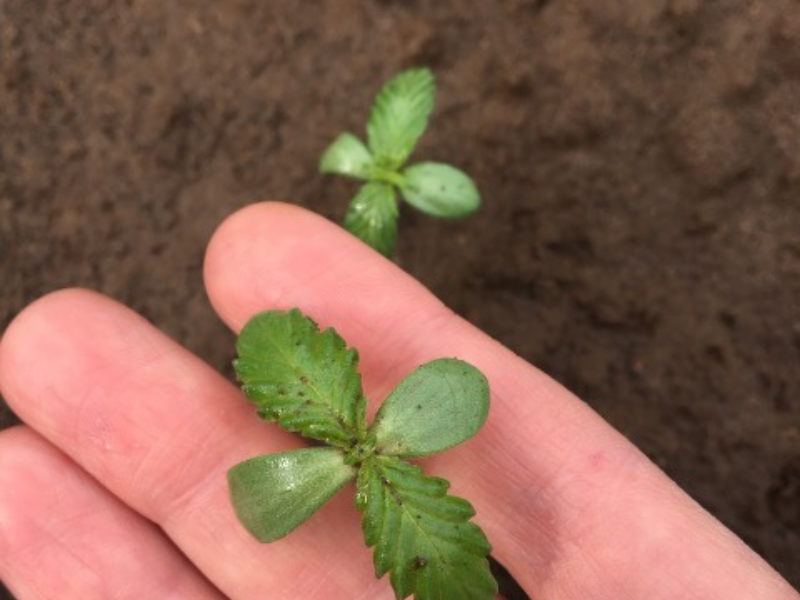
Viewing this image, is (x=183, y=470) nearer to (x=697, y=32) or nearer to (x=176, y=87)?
(x=176, y=87)

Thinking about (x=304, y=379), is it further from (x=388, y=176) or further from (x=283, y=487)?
(x=388, y=176)

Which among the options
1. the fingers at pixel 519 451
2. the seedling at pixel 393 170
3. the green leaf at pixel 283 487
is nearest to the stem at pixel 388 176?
the seedling at pixel 393 170

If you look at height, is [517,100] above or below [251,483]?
above

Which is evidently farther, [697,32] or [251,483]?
[697,32]

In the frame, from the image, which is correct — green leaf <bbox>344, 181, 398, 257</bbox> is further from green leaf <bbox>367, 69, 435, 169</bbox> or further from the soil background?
the soil background

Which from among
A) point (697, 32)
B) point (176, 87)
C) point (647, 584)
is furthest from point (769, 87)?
point (176, 87)

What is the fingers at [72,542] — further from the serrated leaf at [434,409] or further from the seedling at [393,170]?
the seedling at [393,170]

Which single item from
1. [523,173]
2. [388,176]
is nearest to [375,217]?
[388,176]
